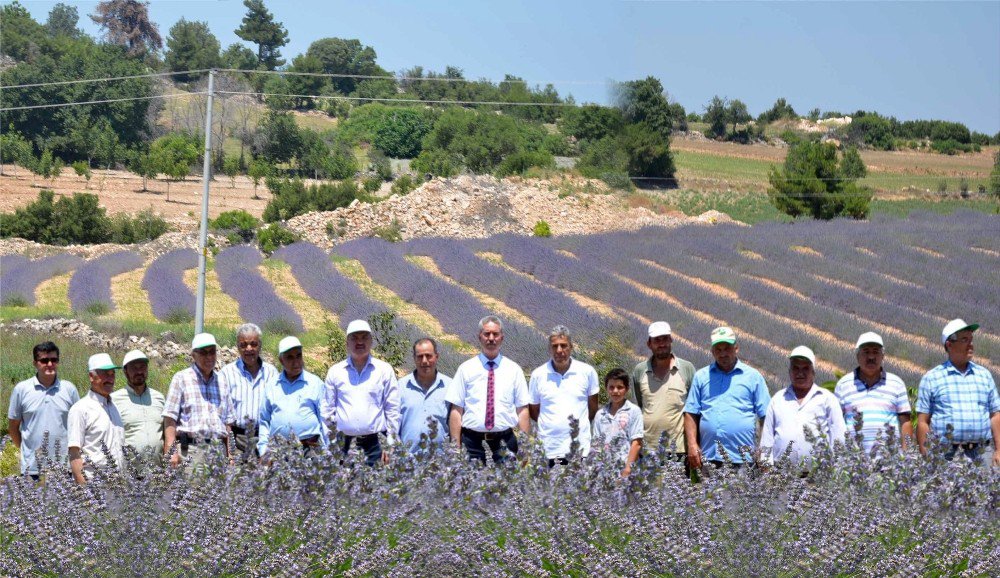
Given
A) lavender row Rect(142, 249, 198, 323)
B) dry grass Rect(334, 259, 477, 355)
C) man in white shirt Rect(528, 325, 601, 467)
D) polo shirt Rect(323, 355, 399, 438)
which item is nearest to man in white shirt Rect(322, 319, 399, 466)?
polo shirt Rect(323, 355, 399, 438)

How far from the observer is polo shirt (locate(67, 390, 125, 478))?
587cm

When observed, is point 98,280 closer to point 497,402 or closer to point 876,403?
point 497,402

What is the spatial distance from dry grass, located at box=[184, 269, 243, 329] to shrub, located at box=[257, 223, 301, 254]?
8404mm

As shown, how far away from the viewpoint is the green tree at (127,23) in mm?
74750

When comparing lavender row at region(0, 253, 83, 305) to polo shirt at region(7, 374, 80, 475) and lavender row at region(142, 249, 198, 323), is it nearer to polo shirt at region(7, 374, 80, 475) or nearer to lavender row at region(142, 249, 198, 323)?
lavender row at region(142, 249, 198, 323)

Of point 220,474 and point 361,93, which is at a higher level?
point 361,93

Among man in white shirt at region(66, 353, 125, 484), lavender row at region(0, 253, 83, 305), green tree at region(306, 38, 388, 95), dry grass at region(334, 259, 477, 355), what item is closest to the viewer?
man in white shirt at region(66, 353, 125, 484)

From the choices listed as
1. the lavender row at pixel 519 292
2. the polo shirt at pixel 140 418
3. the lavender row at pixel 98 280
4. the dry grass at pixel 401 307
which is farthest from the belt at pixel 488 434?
the lavender row at pixel 98 280

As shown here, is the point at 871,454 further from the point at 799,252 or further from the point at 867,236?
the point at 867,236

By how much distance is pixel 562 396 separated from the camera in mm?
6434

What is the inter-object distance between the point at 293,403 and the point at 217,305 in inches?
694

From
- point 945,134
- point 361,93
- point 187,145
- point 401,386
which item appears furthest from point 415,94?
point 401,386

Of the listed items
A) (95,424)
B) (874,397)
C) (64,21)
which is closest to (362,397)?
(95,424)

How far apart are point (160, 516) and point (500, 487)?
4.74 ft
